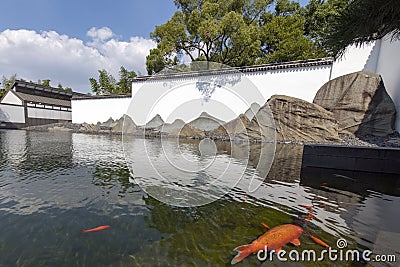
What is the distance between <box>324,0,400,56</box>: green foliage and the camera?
2764 millimetres

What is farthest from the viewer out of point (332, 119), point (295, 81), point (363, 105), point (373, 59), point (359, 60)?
point (295, 81)

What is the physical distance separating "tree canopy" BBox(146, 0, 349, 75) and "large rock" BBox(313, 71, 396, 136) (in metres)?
4.40

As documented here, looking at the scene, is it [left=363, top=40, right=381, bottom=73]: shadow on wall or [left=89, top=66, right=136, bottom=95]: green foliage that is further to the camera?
[left=89, top=66, right=136, bottom=95]: green foliage

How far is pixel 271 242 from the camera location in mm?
2219

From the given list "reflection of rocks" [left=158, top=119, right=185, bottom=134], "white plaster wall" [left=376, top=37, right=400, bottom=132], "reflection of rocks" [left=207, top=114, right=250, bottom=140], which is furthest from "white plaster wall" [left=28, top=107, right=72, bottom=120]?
"white plaster wall" [left=376, top=37, right=400, bottom=132]

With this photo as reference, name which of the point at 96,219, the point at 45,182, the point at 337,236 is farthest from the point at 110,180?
the point at 337,236

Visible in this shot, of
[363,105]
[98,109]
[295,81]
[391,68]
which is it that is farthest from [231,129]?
[98,109]

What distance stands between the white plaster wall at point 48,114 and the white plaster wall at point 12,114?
2.51ft

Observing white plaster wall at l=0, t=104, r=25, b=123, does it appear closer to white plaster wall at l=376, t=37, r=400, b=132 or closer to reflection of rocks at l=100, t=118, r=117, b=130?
reflection of rocks at l=100, t=118, r=117, b=130

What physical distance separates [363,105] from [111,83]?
30.7 metres

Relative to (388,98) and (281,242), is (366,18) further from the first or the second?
(388,98)

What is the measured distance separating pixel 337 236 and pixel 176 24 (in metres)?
18.9

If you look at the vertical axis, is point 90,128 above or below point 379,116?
below

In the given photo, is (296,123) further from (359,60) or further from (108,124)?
(108,124)
